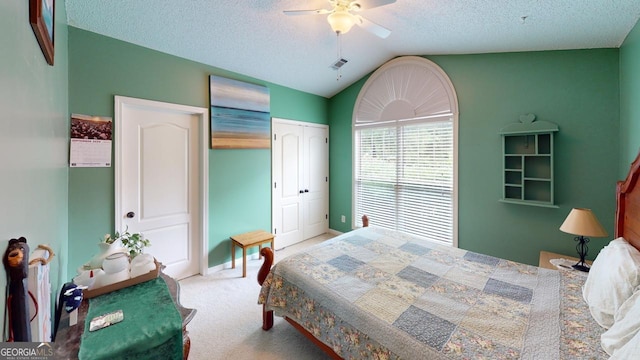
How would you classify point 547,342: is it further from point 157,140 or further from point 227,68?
point 227,68

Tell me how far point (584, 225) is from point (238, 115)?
3.66m

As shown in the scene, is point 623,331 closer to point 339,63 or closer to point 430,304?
point 430,304

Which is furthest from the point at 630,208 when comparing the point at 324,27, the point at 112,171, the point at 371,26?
the point at 112,171

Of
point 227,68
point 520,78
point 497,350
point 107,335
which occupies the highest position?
point 227,68

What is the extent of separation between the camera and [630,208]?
1.78m

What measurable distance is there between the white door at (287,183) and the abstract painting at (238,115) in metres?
0.26

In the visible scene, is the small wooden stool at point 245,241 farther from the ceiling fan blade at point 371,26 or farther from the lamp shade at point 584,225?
the lamp shade at point 584,225

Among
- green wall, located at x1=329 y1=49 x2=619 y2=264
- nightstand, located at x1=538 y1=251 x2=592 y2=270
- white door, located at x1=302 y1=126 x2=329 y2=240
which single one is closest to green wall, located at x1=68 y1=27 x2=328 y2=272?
white door, located at x1=302 y1=126 x2=329 y2=240

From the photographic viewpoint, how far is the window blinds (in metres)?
3.39

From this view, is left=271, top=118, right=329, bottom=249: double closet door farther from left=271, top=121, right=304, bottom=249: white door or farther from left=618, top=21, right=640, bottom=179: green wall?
left=618, top=21, right=640, bottom=179: green wall

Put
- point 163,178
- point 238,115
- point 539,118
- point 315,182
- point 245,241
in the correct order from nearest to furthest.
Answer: point 539,118 < point 163,178 < point 245,241 < point 238,115 < point 315,182

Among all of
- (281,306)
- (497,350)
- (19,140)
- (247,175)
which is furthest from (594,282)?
(247,175)

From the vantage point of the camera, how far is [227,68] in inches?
126

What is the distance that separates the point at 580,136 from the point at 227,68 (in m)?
3.90
